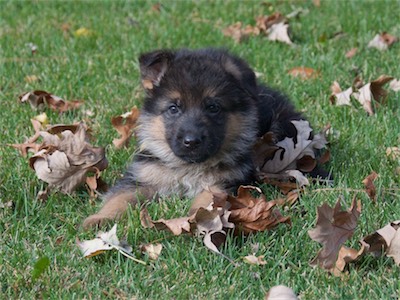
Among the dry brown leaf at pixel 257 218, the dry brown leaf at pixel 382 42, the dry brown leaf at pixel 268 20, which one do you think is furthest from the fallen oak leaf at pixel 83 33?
the dry brown leaf at pixel 257 218

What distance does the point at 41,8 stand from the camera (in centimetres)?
869

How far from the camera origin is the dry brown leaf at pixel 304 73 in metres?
6.50

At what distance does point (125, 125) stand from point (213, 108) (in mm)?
950

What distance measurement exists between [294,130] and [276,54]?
197 centimetres

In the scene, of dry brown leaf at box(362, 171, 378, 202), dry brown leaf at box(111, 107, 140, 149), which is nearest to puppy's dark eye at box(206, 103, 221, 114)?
dry brown leaf at box(111, 107, 140, 149)

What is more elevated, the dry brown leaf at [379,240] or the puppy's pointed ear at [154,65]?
the puppy's pointed ear at [154,65]

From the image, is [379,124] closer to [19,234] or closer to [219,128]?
[219,128]

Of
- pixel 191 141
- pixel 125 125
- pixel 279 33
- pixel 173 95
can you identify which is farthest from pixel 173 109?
pixel 279 33

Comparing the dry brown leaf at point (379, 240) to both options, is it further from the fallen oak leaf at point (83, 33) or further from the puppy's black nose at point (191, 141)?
the fallen oak leaf at point (83, 33)

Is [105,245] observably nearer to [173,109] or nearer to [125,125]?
[173,109]

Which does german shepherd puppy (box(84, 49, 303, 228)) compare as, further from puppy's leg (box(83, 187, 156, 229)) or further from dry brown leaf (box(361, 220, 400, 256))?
dry brown leaf (box(361, 220, 400, 256))

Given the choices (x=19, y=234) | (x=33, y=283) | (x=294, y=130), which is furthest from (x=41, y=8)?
(x=33, y=283)

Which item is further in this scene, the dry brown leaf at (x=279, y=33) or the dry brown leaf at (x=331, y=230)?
the dry brown leaf at (x=279, y=33)

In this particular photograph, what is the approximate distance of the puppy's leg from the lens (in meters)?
4.09
